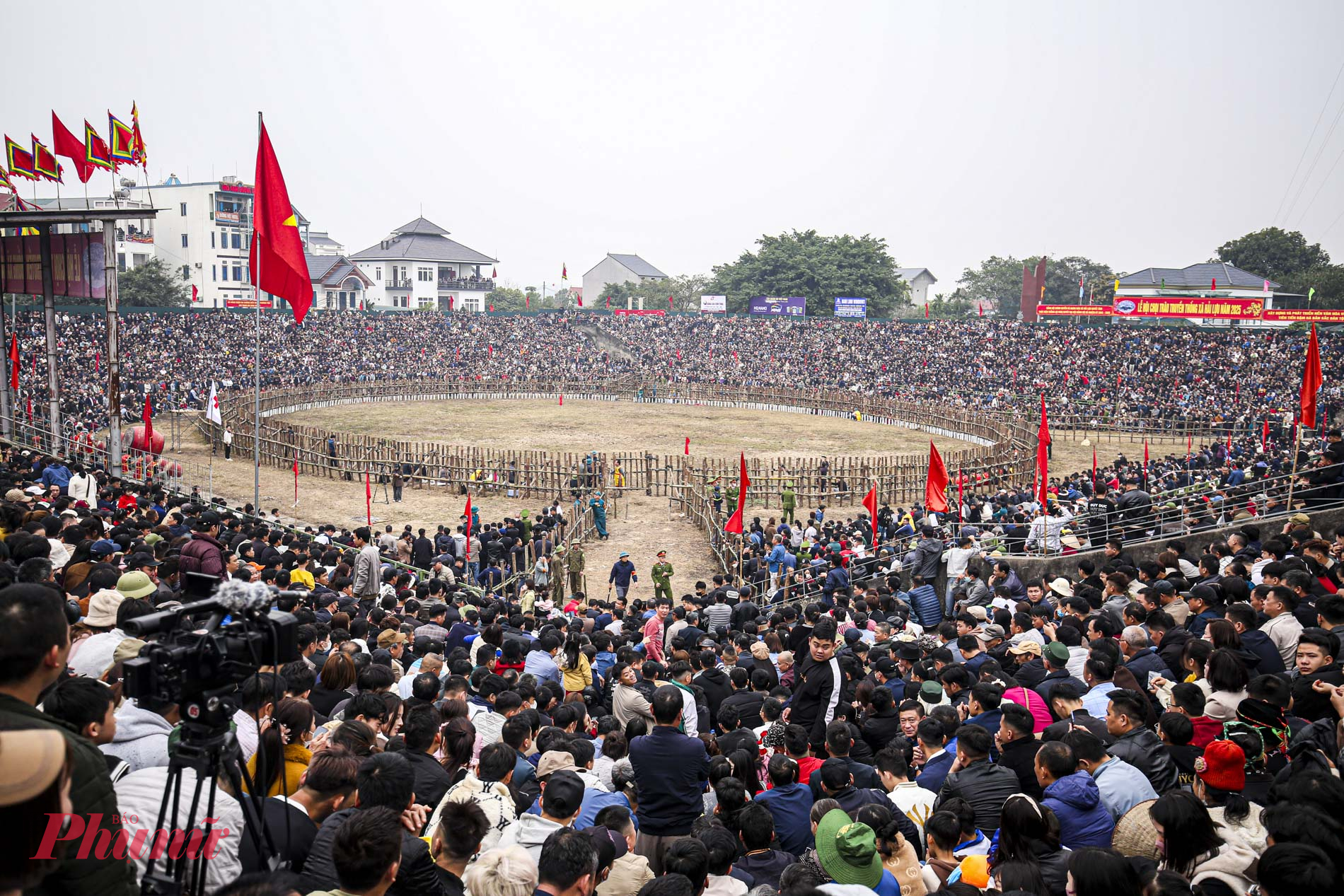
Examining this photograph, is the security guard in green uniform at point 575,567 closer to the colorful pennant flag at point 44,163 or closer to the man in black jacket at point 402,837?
the man in black jacket at point 402,837

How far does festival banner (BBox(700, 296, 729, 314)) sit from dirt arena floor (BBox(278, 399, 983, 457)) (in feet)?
62.6

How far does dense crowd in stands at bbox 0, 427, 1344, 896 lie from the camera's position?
3.52 meters

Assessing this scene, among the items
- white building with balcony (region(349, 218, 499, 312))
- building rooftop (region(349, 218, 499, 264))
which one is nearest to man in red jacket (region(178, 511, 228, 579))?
white building with balcony (region(349, 218, 499, 312))

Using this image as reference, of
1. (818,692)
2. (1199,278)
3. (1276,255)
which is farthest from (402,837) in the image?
(1276,255)

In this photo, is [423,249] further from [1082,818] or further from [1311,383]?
A: [1082,818]

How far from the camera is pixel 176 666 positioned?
3.34 metres

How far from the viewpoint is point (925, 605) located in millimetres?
13164

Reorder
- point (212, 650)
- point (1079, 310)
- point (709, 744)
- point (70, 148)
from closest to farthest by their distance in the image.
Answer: point (212, 650) → point (709, 744) → point (70, 148) → point (1079, 310)

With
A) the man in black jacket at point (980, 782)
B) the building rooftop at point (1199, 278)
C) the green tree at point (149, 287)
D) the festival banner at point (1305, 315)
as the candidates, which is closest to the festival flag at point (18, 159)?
the man in black jacket at point (980, 782)

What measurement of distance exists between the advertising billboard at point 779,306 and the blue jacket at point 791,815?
64133 mm

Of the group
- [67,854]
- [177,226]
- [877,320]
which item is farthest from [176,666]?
[177,226]

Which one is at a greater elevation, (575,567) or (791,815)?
(791,815)

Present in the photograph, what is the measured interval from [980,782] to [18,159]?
27455 mm

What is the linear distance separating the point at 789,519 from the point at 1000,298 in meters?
76.5
